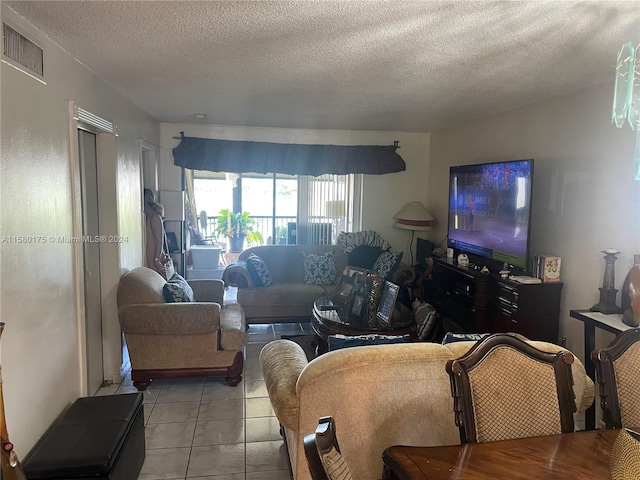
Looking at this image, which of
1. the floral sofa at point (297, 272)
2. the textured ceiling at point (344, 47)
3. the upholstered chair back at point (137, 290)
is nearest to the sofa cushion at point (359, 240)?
the floral sofa at point (297, 272)

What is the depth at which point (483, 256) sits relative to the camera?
439 cm

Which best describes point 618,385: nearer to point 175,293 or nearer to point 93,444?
point 93,444

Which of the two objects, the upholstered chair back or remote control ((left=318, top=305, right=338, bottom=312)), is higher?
the upholstered chair back

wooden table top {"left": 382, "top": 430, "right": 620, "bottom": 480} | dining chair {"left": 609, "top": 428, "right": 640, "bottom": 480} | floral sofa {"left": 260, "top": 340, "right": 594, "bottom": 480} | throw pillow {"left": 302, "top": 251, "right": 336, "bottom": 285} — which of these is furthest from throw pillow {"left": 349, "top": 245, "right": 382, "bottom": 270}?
dining chair {"left": 609, "top": 428, "right": 640, "bottom": 480}

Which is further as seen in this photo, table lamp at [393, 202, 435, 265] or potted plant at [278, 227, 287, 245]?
potted plant at [278, 227, 287, 245]

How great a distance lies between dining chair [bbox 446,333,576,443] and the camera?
5.20ft

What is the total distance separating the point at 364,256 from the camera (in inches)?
220

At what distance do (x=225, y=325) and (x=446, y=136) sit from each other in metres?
3.72

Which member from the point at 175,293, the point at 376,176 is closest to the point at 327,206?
the point at 376,176

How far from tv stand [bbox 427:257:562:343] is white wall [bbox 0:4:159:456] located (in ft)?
10.3

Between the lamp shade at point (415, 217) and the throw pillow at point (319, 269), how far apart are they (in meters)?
1.16

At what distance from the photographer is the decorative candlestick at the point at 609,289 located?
3062 millimetres

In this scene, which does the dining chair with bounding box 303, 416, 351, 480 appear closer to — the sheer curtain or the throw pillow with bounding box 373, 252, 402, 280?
the throw pillow with bounding box 373, 252, 402, 280

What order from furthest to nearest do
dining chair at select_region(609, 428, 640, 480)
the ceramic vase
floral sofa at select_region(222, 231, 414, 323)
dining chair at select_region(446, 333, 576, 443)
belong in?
1. floral sofa at select_region(222, 231, 414, 323)
2. the ceramic vase
3. dining chair at select_region(446, 333, 576, 443)
4. dining chair at select_region(609, 428, 640, 480)
